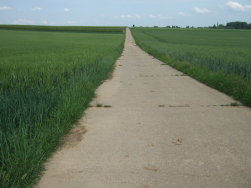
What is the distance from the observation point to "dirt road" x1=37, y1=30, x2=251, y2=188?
333 centimetres

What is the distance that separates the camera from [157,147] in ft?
14.2

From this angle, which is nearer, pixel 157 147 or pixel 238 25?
pixel 157 147

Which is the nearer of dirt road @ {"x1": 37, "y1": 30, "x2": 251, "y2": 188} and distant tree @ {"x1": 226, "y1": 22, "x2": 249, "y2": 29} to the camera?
dirt road @ {"x1": 37, "y1": 30, "x2": 251, "y2": 188}

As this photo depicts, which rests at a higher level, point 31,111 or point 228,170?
point 31,111

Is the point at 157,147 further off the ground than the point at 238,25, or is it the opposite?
the point at 238,25

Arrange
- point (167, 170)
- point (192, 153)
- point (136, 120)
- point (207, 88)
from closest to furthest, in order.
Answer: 1. point (167, 170)
2. point (192, 153)
3. point (136, 120)
4. point (207, 88)

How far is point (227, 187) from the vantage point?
316 centimetres

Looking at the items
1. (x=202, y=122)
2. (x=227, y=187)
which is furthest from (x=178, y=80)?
(x=227, y=187)

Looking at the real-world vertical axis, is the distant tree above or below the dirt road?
above

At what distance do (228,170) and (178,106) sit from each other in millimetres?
3505

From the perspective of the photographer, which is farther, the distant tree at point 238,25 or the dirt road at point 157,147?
the distant tree at point 238,25

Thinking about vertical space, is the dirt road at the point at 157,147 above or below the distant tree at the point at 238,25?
below

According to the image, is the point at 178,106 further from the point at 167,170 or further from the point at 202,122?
the point at 167,170

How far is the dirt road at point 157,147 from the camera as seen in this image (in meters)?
3.33
